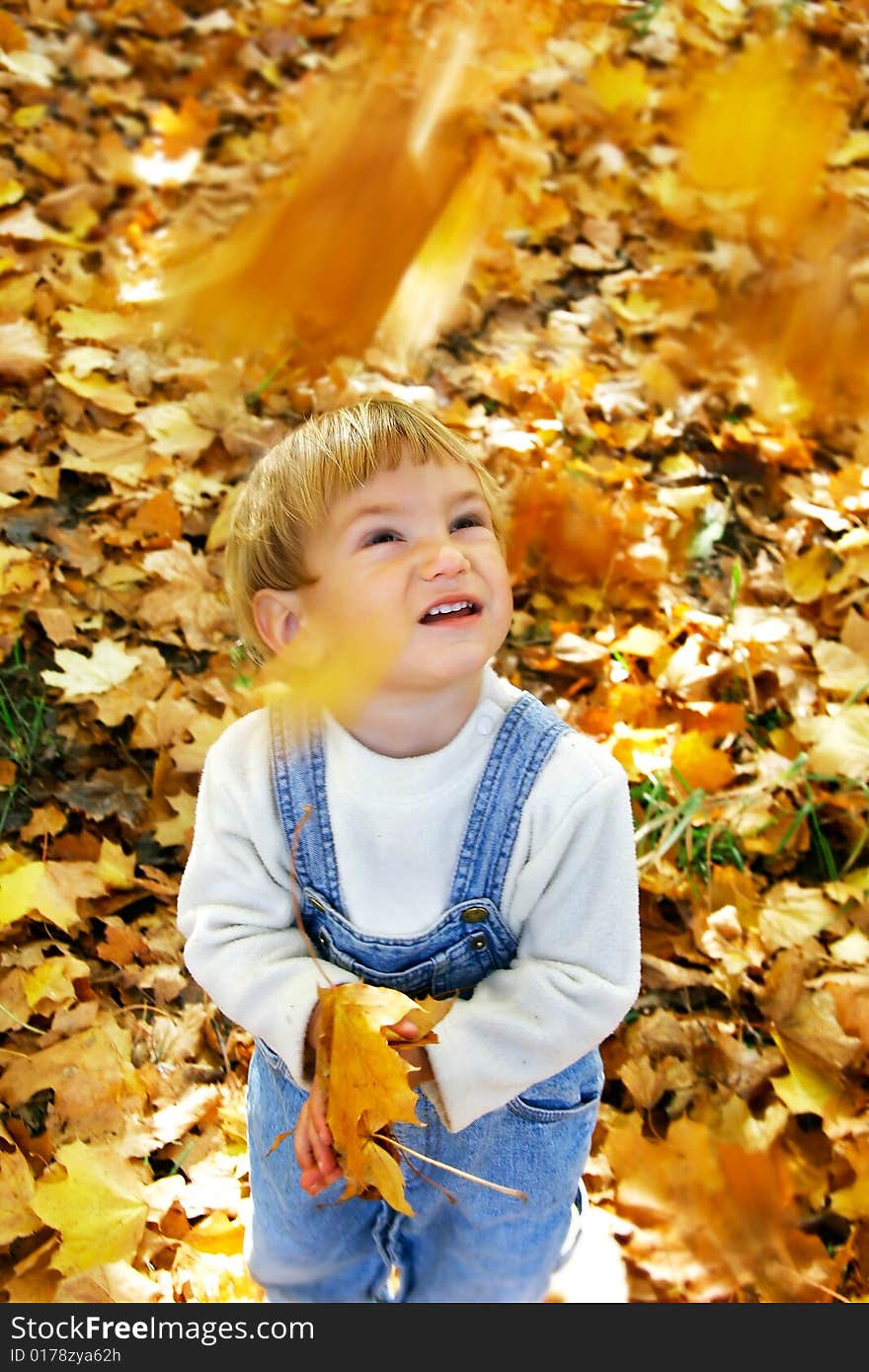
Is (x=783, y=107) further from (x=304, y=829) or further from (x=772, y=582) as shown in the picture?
(x=304, y=829)

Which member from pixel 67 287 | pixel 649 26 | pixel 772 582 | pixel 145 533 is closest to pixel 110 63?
pixel 67 287

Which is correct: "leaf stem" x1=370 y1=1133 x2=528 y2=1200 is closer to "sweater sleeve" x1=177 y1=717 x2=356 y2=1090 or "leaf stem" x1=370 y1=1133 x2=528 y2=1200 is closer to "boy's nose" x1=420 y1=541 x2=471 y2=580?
"sweater sleeve" x1=177 y1=717 x2=356 y2=1090

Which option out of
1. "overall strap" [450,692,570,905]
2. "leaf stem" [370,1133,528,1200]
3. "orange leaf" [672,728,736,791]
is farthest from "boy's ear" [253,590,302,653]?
"orange leaf" [672,728,736,791]

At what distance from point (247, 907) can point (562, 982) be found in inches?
13.8

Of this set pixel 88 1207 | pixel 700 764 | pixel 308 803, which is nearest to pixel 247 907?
pixel 308 803

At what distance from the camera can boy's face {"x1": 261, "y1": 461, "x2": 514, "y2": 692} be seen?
3.48 feet

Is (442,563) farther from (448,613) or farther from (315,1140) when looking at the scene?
(315,1140)

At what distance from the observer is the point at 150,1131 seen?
163cm

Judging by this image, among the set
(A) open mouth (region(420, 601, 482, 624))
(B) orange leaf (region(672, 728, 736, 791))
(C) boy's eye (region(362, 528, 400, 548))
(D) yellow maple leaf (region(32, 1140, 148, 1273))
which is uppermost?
(C) boy's eye (region(362, 528, 400, 548))

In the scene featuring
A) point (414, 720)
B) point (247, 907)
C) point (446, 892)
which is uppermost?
point (414, 720)

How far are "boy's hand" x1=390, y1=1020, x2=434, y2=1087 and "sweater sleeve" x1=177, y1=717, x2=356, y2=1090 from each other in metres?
0.10

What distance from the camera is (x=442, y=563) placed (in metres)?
1.06

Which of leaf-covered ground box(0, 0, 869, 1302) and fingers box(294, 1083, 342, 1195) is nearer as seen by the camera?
fingers box(294, 1083, 342, 1195)
